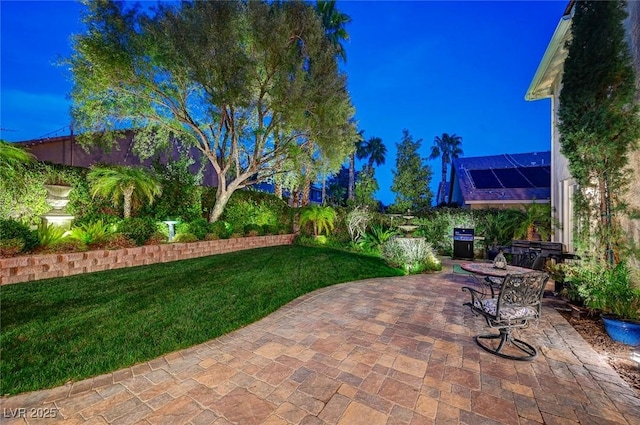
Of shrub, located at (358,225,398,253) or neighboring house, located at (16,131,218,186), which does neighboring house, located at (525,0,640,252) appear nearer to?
shrub, located at (358,225,398,253)

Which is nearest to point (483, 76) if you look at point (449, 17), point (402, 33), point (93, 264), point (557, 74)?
point (402, 33)

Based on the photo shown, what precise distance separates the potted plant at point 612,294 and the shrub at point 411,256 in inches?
133

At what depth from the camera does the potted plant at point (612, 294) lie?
3.24 metres

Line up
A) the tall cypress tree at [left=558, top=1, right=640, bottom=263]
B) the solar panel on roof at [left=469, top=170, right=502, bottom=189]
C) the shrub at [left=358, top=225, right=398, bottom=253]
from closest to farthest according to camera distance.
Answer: the tall cypress tree at [left=558, top=1, right=640, bottom=263] < the shrub at [left=358, top=225, right=398, bottom=253] < the solar panel on roof at [left=469, top=170, right=502, bottom=189]

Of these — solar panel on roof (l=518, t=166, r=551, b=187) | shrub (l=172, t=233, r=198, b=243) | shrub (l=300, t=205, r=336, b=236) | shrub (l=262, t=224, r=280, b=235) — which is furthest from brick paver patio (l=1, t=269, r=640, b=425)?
solar panel on roof (l=518, t=166, r=551, b=187)

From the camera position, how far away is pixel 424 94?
371ft

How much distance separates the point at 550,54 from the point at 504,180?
10976 millimetres

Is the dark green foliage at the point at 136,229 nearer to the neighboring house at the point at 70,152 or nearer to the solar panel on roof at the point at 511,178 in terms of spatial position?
the neighboring house at the point at 70,152

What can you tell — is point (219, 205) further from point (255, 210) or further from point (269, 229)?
point (269, 229)

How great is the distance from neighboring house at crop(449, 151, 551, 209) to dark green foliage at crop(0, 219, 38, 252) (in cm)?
1716

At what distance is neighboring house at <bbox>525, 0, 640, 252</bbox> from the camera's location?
434cm

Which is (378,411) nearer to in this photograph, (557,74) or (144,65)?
(557,74)

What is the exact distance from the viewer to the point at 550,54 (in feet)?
21.7

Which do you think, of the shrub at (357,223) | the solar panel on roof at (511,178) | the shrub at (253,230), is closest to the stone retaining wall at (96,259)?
the shrub at (253,230)
